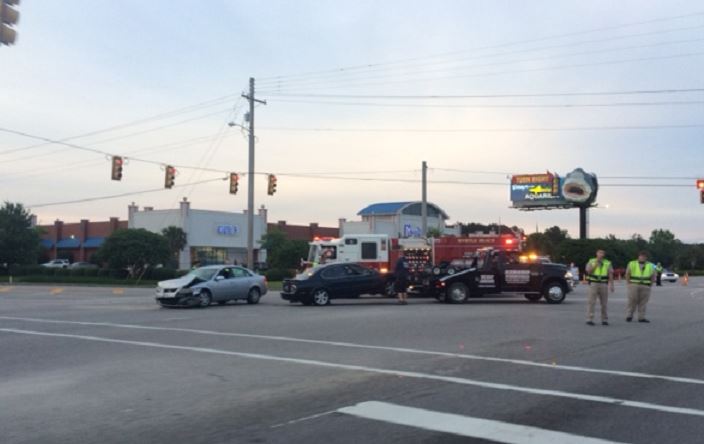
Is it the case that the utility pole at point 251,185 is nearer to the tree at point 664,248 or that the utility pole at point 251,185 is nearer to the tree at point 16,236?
the tree at point 16,236

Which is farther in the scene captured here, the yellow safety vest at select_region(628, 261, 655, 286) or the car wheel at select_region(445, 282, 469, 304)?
the car wheel at select_region(445, 282, 469, 304)

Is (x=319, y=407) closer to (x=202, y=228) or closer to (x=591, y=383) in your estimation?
(x=591, y=383)

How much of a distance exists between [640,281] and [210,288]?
1336 cm

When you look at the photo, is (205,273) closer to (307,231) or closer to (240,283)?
(240,283)

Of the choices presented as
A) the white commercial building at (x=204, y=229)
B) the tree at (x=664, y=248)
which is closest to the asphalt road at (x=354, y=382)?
the white commercial building at (x=204, y=229)

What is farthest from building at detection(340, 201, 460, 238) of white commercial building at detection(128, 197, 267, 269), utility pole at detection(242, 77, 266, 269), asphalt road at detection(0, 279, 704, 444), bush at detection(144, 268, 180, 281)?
asphalt road at detection(0, 279, 704, 444)

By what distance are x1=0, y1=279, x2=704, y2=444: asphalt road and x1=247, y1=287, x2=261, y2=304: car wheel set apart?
7970 mm

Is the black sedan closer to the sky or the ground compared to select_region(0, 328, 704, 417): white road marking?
closer to the sky

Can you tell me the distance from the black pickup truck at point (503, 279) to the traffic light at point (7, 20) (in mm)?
15169

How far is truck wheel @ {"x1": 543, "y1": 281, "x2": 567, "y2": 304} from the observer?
79.6 feet

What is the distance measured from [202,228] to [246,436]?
65125mm

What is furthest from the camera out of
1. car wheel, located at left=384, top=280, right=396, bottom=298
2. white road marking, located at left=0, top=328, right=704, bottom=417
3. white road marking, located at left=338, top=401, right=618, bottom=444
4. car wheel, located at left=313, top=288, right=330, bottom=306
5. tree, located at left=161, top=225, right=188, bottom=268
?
tree, located at left=161, top=225, right=188, bottom=268

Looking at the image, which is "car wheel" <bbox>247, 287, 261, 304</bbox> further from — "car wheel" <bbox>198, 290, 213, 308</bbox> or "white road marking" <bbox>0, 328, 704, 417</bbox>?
"white road marking" <bbox>0, 328, 704, 417</bbox>

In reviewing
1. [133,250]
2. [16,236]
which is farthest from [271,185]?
[16,236]
